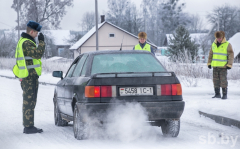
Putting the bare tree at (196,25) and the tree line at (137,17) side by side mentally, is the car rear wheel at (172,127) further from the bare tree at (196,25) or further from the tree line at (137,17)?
the bare tree at (196,25)

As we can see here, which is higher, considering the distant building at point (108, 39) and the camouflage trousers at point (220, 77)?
the distant building at point (108, 39)

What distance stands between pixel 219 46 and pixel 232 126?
4239 mm

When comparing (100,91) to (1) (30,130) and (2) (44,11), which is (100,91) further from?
(2) (44,11)

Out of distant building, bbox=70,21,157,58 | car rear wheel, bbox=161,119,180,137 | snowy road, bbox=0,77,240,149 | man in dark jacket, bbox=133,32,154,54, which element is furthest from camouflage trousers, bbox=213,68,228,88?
distant building, bbox=70,21,157,58

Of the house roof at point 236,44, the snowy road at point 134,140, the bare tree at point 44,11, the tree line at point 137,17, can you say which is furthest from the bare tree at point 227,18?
the snowy road at point 134,140

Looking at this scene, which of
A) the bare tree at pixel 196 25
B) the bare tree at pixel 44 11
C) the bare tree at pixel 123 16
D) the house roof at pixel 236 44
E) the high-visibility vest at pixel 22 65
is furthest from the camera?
the bare tree at pixel 196 25

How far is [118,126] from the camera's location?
5.82 metres

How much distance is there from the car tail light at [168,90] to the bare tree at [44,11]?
54417 mm

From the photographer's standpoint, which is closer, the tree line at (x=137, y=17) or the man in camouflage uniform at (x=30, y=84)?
the man in camouflage uniform at (x=30, y=84)

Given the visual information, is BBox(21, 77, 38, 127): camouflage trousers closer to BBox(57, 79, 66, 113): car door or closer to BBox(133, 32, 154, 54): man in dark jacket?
BBox(57, 79, 66, 113): car door

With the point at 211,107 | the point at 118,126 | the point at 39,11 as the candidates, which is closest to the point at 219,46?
the point at 211,107

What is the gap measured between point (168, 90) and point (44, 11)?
5601cm
